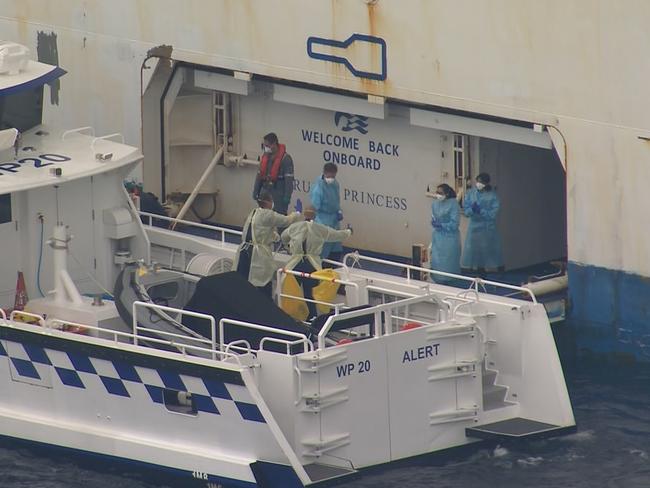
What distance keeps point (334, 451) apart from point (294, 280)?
7.92 ft

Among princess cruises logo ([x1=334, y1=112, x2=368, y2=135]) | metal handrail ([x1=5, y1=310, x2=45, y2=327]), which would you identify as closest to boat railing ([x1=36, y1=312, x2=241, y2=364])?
metal handrail ([x1=5, y1=310, x2=45, y2=327])

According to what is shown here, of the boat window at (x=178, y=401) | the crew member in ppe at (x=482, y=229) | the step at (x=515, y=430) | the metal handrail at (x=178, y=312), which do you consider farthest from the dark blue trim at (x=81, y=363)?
the crew member in ppe at (x=482, y=229)

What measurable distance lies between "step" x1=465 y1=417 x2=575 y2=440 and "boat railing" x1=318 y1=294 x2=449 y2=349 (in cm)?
101

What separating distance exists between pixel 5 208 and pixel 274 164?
388 cm

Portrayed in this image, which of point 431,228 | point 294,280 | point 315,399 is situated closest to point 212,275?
point 294,280

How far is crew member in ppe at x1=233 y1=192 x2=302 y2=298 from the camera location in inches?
705

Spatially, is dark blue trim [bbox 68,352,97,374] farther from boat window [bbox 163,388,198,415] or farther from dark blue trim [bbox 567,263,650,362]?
dark blue trim [bbox 567,263,650,362]

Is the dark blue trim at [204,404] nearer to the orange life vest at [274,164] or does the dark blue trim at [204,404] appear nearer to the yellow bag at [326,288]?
the yellow bag at [326,288]

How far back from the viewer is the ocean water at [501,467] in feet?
53.3

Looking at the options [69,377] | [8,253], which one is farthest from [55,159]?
[69,377]

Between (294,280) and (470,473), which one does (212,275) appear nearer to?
(294,280)

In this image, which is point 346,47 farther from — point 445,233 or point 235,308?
point 235,308

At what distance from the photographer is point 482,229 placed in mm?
19953

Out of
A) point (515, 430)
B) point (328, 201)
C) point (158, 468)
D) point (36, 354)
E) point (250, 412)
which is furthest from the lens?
point (328, 201)
